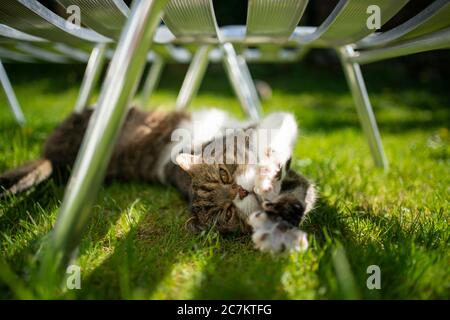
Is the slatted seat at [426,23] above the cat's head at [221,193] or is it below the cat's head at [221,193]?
above

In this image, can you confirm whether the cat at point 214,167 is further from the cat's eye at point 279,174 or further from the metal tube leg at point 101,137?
the metal tube leg at point 101,137

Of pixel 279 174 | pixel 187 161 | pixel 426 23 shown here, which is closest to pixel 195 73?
pixel 187 161

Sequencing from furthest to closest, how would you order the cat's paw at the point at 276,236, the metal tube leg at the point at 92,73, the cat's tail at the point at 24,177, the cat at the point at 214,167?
the metal tube leg at the point at 92,73 < the cat's tail at the point at 24,177 < the cat at the point at 214,167 < the cat's paw at the point at 276,236

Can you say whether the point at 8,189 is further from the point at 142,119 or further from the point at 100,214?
the point at 142,119

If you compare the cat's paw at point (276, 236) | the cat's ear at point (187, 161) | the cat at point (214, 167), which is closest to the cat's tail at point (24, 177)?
the cat at point (214, 167)

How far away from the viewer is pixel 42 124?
3537 mm

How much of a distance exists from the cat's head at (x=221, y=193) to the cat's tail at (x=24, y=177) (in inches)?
35.8

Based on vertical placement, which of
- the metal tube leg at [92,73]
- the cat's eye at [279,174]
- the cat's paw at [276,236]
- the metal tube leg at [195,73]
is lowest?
the cat's paw at [276,236]

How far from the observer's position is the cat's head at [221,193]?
68.4 inches

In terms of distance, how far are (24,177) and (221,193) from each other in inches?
A: 45.5

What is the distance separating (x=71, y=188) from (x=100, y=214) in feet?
2.13

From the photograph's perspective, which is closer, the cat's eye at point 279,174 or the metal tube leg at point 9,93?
the cat's eye at point 279,174

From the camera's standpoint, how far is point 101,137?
3.59ft
